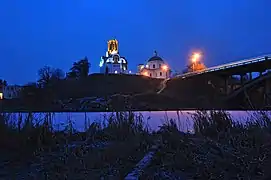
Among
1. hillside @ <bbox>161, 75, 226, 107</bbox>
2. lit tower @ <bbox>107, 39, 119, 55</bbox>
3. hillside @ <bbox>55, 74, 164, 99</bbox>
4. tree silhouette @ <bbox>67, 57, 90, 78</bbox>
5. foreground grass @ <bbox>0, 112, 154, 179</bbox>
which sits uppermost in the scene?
lit tower @ <bbox>107, 39, 119, 55</bbox>

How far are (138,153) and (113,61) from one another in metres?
115

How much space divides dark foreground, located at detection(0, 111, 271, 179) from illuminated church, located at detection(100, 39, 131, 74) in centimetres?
Result: 10578

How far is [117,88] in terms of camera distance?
3393 inches

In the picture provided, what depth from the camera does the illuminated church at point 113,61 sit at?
118 meters

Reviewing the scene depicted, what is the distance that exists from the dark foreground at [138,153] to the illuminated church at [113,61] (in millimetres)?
105777

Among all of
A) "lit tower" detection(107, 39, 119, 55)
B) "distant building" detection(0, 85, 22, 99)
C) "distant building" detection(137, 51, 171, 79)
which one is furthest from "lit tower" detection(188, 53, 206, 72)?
"distant building" detection(0, 85, 22, 99)

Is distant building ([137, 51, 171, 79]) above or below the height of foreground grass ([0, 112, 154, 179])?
above

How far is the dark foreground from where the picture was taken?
4.92 meters

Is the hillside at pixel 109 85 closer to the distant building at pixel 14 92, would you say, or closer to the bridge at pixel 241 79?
the bridge at pixel 241 79

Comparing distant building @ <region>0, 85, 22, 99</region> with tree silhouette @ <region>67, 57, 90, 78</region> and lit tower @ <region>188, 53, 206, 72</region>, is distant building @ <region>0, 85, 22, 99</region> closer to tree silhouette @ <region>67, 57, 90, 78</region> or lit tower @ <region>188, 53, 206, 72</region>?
lit tower @ <region>188, 53, 206, 72</region>

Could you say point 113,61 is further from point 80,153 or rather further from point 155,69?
point 80,153

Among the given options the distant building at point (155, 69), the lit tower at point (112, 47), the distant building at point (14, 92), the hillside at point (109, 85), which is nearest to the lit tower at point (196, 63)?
the hillside at point (109, 85)

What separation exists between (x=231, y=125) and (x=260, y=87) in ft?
104

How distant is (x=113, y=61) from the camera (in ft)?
397
